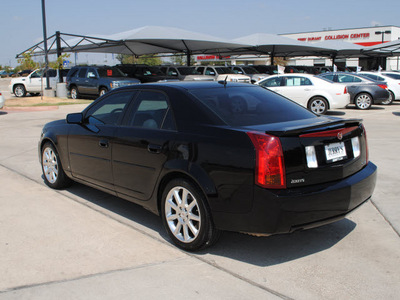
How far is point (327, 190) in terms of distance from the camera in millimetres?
3641

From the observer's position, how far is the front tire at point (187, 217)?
12.6 ft

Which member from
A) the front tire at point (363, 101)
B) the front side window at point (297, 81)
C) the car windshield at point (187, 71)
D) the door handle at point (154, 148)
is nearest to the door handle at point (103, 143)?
the door handle at point (154, 148)

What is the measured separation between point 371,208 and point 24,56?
23.3 meters

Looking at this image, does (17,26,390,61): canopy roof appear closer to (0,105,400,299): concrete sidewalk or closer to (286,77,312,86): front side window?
(286,77,312,86): front side window

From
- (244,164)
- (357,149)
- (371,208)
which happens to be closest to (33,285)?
(244,164)

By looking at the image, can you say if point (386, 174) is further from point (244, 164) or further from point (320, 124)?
point (244, 164)

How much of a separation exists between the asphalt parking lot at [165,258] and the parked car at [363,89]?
13024 mm

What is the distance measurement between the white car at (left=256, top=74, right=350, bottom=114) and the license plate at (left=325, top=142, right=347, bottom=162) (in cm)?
1219

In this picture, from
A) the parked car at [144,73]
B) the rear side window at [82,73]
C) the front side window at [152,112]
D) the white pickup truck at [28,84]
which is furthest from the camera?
the white pickup truck at [28,84]

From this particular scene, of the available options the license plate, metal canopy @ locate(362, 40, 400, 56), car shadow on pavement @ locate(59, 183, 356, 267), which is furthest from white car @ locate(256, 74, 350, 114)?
metal canopy @ locate(362, 40, 400, 56)

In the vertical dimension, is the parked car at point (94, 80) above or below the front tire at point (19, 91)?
above

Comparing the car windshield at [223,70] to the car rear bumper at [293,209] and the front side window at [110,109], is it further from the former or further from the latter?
the car rear bumper at [293,209]

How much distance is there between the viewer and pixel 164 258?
12.8 ft

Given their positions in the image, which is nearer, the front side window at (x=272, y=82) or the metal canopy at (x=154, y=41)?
the front side window at (x=272, y=82)
